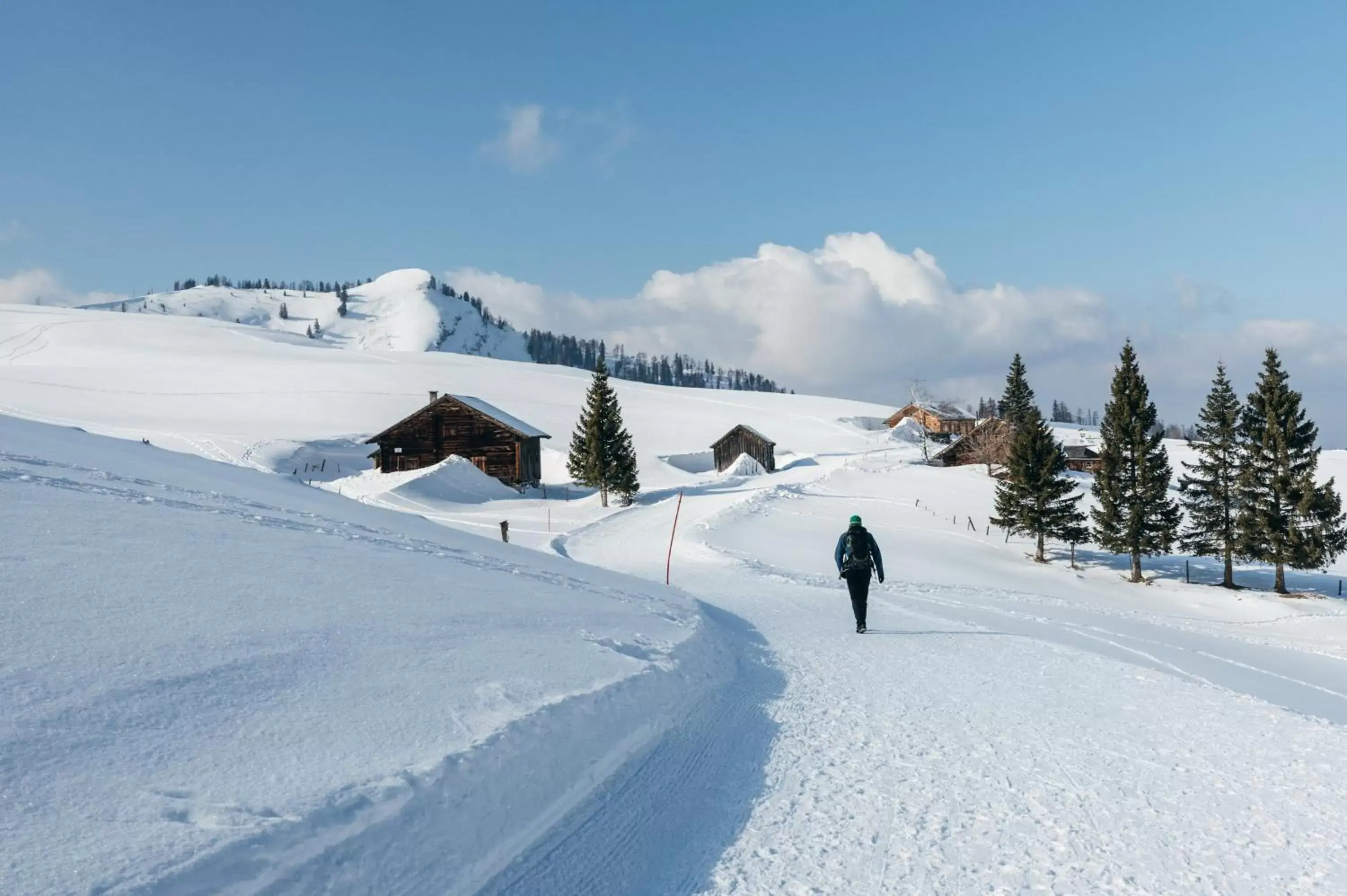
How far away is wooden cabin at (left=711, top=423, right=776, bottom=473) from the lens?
8412 centimetres

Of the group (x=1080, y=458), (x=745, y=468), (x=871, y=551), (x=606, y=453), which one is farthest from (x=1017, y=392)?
(x=871, y=551)

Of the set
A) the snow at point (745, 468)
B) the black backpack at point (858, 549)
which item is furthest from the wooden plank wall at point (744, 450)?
the black backpack at point (858, 549)

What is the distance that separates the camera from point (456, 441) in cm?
5650

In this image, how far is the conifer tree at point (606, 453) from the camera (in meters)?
51.7

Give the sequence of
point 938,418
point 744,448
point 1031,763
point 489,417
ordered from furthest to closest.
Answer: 1. point 938,418
2. point 744,448
3. point 489,417
4. point 1031,763

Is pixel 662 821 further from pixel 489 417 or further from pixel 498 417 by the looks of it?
pixel 498 417

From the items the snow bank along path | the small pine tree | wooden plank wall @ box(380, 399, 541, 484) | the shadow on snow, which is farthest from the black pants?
wooden plank wall @ box(380, 399, 541, 484)

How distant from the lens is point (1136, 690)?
9789mm

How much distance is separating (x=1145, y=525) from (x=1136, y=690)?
37.5 m

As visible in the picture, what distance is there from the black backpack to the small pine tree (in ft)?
112

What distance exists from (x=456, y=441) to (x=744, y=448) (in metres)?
36.2

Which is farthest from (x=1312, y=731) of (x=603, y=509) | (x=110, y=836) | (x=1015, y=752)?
(x=603, y=509)

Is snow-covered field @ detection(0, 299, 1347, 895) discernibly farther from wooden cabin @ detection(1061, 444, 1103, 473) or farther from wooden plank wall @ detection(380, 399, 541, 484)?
wooden cabin @ detection(1061, 444, 1103, 473)

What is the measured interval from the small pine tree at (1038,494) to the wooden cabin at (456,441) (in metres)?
30.9
